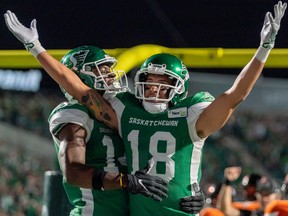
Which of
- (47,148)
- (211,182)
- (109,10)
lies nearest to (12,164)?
(47,148)

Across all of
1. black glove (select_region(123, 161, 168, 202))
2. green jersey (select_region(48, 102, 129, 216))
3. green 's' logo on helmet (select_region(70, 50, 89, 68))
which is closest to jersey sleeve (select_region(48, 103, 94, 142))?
green jersey (select_region(48, 102, 129, 216))

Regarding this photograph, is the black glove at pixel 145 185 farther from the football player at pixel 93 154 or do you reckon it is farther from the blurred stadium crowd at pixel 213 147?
the blurred stadium crowd at pixel 213 147

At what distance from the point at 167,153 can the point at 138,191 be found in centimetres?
24

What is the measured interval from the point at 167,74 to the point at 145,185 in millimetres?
486

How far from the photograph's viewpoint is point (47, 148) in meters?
11.4

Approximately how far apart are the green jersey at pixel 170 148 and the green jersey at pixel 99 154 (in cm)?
10

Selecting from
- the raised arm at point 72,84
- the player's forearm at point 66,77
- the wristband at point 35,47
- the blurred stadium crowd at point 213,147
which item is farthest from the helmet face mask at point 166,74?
the blurred stadium crowd at point 213,147

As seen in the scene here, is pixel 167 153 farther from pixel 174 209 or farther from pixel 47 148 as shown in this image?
pixel 47 148

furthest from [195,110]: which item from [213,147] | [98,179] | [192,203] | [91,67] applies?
[213,147]

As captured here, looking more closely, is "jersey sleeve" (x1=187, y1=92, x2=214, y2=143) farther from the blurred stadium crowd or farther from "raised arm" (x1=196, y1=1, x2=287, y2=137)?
the blurred stadium crowd

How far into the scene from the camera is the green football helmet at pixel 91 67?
150 inches

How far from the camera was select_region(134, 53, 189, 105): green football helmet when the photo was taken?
3617 mm

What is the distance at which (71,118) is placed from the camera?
365 centimetres

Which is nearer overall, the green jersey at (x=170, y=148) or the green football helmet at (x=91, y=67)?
the green jersey at (x=170, y=148)
